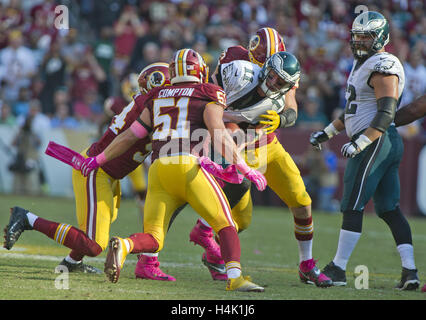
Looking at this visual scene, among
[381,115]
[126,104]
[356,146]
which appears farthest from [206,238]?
[126,104]

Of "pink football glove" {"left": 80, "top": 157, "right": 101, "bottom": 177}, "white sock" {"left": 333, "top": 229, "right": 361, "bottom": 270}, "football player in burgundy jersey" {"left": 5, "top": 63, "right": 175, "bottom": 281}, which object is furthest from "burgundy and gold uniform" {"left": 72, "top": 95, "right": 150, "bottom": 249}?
"white sock" {"left": 333, "top": 229, "right": 361, "bottom": 270}

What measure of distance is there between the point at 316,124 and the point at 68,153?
8.29 m

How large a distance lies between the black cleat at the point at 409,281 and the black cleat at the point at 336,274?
1.29 ft

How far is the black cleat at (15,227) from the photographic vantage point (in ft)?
16.1

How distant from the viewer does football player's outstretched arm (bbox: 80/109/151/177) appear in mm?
5105

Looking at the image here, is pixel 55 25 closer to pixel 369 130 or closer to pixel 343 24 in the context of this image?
pixel 343 24

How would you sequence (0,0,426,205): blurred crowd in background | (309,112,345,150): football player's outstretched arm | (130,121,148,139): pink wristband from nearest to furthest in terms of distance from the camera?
(130,121,148,139): pink wristband < (309,112,345,150): football player's outstretched arm < (0,0,426,205): blurred crowd in background

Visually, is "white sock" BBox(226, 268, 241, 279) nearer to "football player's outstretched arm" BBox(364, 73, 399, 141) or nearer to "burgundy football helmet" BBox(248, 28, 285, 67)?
"football player's outstretched arm" BBox(364, 73, 399, 141)

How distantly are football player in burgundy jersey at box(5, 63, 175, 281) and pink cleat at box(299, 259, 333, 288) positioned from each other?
3.25ft

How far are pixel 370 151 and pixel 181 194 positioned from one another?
1476mm

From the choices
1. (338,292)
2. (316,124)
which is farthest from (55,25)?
(338,292)

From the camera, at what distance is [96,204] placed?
528cm

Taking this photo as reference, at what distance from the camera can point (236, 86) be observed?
5398mm

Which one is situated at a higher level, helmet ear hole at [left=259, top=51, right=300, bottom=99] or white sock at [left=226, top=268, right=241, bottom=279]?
helmet ear hole at [left=259, top=51, right=300, bottom=99]
